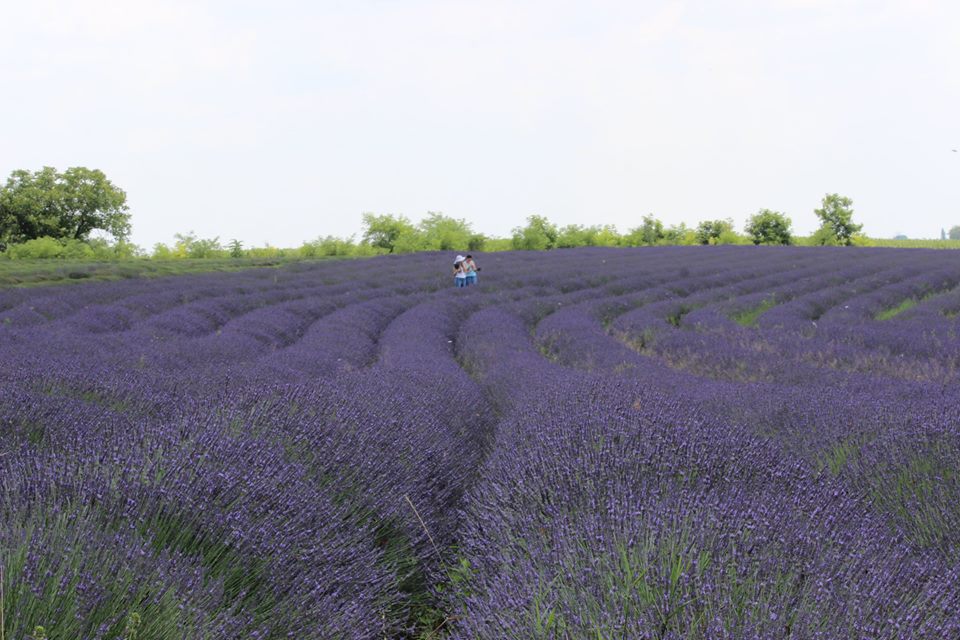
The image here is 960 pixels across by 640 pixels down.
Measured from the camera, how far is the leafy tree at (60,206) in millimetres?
36969

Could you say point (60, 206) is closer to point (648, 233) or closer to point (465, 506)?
point (648, 233)

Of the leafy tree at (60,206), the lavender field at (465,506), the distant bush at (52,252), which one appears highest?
the leafy tree at (60,206)

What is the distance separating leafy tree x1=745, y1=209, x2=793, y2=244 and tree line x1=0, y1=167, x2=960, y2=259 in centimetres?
6

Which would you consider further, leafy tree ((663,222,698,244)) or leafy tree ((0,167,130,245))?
leafy tree ((663,222,698,244))

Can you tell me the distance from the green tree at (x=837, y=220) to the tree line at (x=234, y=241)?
15 centimetres

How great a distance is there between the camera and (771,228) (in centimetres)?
4744

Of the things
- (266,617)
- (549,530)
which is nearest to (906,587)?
(549,530)

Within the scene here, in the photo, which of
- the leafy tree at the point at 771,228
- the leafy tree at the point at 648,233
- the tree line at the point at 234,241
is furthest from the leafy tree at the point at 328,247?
the leafy tree at the point at 771,228

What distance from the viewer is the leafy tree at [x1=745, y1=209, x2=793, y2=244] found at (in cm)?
4738

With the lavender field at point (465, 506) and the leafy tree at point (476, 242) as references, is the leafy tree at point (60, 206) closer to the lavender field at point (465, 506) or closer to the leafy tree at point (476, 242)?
the leafy tree at point (476, 242)

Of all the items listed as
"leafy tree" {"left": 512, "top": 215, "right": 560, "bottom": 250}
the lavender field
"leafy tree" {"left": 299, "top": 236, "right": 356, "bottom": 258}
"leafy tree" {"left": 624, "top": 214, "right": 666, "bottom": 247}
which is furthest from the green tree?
the lavender field

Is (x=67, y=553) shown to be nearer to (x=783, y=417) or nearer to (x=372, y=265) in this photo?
(x=783, y=417)

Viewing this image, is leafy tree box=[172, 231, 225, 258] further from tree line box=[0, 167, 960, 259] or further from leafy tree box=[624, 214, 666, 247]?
leafy tree box=[624, 214, 666, 247]

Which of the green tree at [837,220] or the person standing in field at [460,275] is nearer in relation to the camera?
the person standing in field at [460,275]
